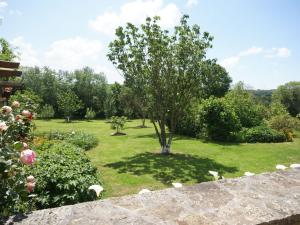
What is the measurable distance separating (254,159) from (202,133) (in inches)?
321

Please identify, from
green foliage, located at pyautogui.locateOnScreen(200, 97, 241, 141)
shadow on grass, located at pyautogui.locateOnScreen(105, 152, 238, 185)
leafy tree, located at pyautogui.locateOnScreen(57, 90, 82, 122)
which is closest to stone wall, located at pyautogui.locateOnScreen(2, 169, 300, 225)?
shadow on grass, located at pyautogui.locateOnScreen(105, 152, 238, 185)

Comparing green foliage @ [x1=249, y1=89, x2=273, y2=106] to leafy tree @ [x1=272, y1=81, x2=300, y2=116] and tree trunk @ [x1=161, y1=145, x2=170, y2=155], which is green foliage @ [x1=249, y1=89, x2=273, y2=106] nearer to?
leafy tree @ [x1=272, y1=81, x2=300, y2=116]

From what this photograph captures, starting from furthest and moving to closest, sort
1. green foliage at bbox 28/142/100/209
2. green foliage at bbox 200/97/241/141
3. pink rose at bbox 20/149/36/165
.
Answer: green foliage at bbox 200/97/241/141 → green foliage at bbox 28/142/100/209 → pink rose at bbox 20/149/36/165

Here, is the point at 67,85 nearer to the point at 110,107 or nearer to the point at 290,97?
the point at 110,107

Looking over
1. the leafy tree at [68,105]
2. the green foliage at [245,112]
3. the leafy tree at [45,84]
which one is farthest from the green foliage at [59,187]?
the leafy tree at [45,84]

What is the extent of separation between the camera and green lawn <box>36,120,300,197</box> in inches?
464

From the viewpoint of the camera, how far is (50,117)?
49.0m

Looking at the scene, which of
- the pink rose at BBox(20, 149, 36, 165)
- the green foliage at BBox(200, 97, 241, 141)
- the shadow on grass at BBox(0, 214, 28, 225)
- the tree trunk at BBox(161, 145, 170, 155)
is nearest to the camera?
the shadow on grass at BBox(0, 214, 28, 225)

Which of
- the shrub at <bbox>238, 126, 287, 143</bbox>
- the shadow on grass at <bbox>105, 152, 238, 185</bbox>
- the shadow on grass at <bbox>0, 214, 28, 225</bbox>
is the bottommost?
the shadow on grass at <bbox>105, 152, 238, 185</bbox>

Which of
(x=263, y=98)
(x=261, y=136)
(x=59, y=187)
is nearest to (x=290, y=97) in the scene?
(x=263, y=98)

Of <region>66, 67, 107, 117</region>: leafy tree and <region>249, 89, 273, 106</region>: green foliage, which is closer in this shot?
<region>249, 89, 273, 106</region>: green foliage

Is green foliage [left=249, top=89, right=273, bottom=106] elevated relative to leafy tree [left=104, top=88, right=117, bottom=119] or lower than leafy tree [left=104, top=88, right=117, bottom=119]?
elevated

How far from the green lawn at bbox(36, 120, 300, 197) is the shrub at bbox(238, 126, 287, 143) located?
50.8 inches

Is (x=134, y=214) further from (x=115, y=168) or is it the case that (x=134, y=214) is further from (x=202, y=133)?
(x=202, y=133)
